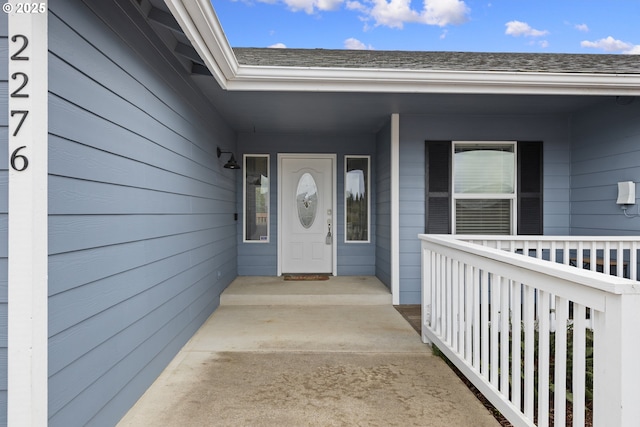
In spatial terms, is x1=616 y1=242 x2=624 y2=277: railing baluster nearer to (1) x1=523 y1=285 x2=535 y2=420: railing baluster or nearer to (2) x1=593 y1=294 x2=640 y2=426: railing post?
(1) x1=523 y1=285 x2=535 y2=420: railing baluster

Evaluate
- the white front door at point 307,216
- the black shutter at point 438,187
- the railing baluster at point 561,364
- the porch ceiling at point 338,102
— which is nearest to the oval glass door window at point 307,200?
the white front door at point 307,216

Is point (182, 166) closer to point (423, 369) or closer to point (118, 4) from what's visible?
point (118, 4)

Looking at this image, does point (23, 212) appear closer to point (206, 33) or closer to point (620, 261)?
point (206, 33)

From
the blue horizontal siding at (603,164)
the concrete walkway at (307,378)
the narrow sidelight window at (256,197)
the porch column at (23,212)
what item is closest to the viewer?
the porch column at (23,212)

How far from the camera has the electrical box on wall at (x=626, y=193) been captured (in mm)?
3695

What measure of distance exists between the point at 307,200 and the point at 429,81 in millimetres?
2808

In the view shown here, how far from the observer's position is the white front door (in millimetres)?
5613

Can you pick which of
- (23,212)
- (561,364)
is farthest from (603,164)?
(23,212)

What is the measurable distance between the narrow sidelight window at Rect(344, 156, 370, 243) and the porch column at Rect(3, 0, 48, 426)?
4.50 meters

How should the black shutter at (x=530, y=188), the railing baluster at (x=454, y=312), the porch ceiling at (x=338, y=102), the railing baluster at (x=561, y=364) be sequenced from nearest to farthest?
the railing baluster at (x=561, y=364)
the railing baluster at (x=454, y=312)
the porch ceiling at (x=338, y=102)
the black shutter at (x=530, y=188)

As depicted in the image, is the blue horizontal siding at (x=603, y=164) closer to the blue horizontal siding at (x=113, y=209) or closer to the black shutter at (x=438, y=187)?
the black shutter at (x=438, y=187)

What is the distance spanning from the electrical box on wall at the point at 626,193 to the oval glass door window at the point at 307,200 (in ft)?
11.9

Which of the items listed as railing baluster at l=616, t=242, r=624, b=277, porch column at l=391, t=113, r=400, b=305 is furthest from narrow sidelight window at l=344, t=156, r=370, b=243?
railing baluster at l=616, t=242, r=624, b=277

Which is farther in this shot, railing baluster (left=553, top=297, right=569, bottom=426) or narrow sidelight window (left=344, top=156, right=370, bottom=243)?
narrow sidelight window (left=344, top=156, right=370, bottom=243)
